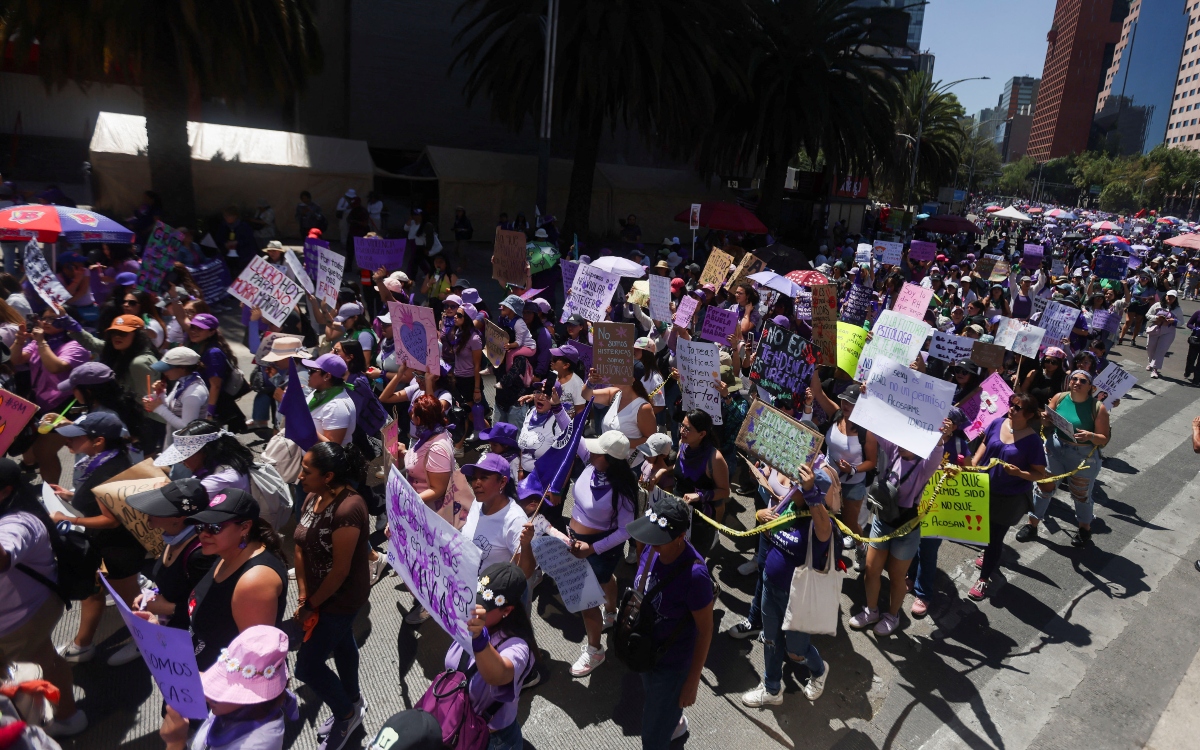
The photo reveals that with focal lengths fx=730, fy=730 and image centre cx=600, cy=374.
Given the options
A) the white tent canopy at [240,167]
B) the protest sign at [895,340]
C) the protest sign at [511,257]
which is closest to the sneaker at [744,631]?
the protest sign at [895,340]

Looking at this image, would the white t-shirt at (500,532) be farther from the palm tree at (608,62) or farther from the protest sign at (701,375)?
the palm tree at (608,62)

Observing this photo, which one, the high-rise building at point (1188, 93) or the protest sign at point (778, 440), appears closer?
the protest sign at point (778, 440)

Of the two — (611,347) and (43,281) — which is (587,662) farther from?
(43,281)

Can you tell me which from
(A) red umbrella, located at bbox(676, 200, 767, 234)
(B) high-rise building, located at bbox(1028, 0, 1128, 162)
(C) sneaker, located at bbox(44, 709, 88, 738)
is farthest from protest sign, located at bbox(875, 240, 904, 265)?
(B) high-rise building, located at bbox(1028, 0, 1128, 162)

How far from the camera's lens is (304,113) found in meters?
28.1

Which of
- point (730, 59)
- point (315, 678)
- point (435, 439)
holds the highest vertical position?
point (730, 59)

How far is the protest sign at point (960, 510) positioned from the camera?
5.62 meters

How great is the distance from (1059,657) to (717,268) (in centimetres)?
682

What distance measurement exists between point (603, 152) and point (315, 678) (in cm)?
3000

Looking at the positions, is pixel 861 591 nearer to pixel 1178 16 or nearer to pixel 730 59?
pixel 730 59

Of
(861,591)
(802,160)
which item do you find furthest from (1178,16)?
(861,591)

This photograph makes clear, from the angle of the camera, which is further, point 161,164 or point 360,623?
point 161,164

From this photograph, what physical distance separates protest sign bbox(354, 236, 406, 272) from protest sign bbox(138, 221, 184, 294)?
240 centimetres

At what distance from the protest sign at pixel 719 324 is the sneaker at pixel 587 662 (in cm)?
443
